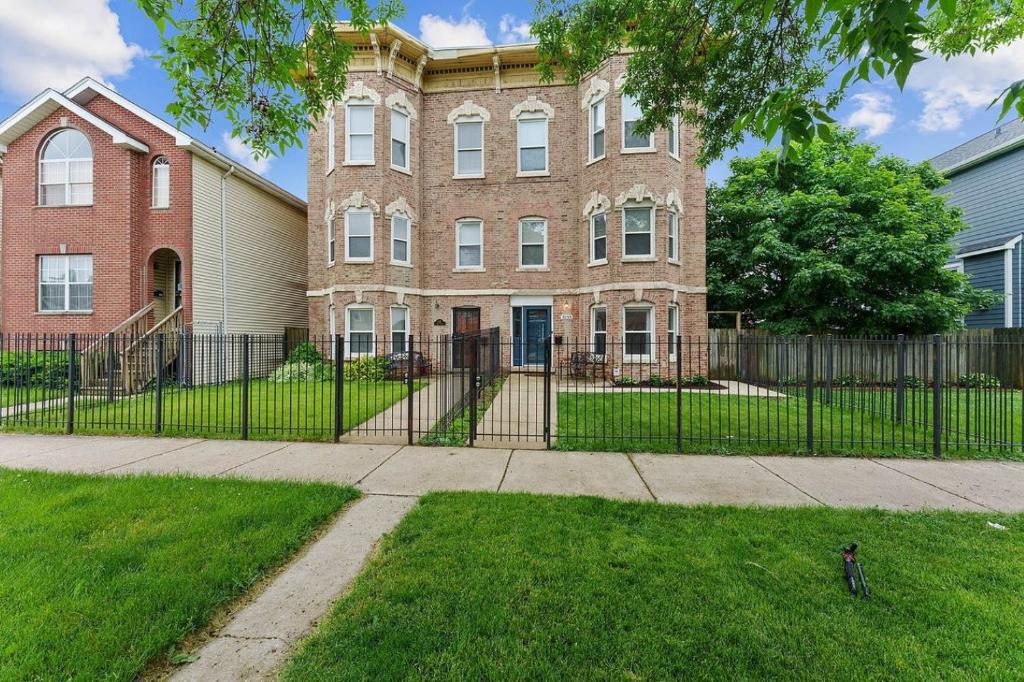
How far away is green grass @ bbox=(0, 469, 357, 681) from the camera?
2.47 metres

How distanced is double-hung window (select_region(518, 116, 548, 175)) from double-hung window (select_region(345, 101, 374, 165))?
5380 mm

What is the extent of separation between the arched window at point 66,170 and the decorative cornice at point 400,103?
9682mm

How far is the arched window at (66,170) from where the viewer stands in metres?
14.3

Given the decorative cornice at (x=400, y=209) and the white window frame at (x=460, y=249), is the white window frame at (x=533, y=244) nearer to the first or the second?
the white window frame at (x=460, y=249)

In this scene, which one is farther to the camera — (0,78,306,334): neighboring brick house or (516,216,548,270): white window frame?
(516,216,548,270): white window frame

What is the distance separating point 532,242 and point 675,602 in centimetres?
1467

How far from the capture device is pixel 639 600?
2.91m

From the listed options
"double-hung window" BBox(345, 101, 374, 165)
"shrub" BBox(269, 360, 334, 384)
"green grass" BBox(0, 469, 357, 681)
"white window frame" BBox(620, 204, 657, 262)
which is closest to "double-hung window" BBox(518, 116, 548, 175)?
"white window frame" BBox(620, 204, 657, 262)

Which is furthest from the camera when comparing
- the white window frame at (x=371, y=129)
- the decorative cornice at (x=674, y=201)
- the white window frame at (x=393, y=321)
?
the white window frame at (x=393, y=321)

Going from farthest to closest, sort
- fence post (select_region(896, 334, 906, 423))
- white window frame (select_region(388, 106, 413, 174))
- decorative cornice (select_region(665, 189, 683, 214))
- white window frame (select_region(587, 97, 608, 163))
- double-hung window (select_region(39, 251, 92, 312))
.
→ white window frame (select_region(388, 106, 413, 174)) < white window frame (select_region(587, 97, 608, 163)) < decorative cornice (select_region(665, 189, 683, 214)) < double-hung window (select_region(39, 251, 92, 312)) < fence post (select_region(896, 334, 906, 423))

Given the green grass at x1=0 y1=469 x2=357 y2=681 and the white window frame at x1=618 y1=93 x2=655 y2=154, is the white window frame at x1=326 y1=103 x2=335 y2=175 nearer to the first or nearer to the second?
the white window frame at x1=618 y1=93 x2=655 y2=154

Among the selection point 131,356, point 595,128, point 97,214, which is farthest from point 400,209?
point 97,214

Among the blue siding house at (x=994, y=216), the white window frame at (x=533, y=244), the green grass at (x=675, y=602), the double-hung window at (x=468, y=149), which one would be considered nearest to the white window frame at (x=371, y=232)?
the double-hung window at (x=468, y=149)

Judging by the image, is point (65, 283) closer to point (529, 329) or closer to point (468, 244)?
point (468, 244)
